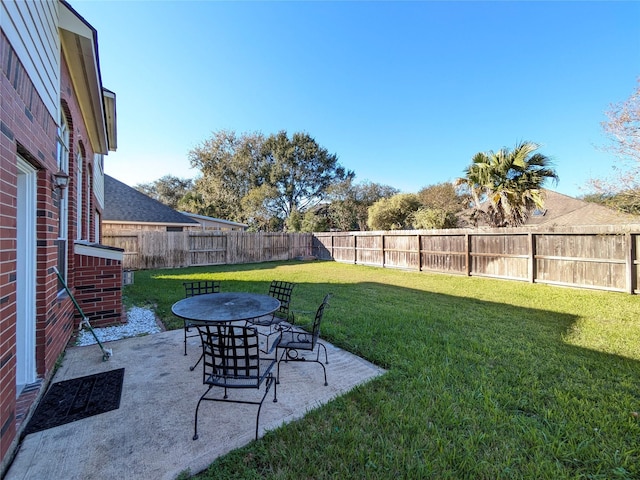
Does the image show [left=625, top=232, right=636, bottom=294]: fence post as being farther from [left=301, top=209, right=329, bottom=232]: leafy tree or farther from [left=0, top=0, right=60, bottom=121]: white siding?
[left=301, top=209, right=329, bottom=232]: leafy tree

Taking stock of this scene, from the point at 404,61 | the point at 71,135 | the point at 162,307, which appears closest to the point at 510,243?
the point at 404,61

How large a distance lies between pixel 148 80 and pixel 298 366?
10.8 metres

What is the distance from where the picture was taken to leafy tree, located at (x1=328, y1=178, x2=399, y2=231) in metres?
25.7

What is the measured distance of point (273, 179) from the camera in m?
29.3

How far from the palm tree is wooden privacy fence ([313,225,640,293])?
5.89 ft

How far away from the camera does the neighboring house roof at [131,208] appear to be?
620 inches

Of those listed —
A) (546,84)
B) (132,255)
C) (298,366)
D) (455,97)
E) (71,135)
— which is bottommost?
(298,366)

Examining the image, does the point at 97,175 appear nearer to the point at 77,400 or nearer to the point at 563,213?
the point at 77,400

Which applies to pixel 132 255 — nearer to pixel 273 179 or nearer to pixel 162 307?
pixel 162 307

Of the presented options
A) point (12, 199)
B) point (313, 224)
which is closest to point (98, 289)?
point (12, 199)

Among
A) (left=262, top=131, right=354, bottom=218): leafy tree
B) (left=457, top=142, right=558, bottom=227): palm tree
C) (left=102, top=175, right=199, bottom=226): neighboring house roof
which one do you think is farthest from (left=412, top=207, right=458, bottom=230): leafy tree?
(left=102, top=175, right=199, bottom=226): neighboring house roof

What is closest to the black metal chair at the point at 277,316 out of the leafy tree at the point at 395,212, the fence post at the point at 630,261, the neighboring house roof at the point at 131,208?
the fence post at the point at 630,261

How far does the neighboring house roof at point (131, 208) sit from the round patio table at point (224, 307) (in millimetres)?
15070

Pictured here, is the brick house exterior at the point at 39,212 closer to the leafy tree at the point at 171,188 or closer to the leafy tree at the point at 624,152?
the leafy tree at the point at 624,152
